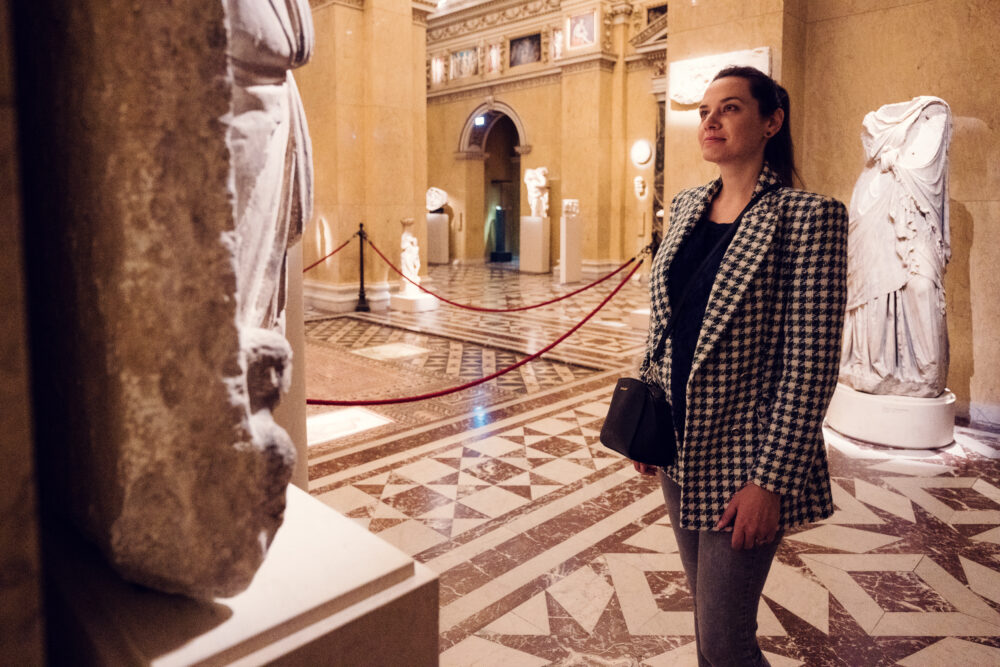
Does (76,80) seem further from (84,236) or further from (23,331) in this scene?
(23,331)

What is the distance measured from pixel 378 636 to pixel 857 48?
6199 mm

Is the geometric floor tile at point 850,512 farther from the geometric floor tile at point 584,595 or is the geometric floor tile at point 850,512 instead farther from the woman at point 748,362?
the woman at point 748,362

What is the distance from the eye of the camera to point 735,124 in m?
1.54

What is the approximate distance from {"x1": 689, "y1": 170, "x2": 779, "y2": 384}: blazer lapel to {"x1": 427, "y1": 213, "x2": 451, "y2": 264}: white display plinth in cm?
1884

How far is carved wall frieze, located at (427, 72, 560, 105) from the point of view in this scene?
18000 millimetres

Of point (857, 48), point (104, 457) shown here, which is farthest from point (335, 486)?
point (857, 48)

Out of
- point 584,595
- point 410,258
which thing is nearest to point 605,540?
point 584,595

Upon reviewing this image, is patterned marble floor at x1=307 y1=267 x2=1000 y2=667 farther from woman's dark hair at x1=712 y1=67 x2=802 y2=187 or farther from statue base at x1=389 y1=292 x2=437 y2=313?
statue base at x1=389 y1=292 x2=437 y2=313

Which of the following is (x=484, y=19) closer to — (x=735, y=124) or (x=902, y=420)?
(x=902, y=420)

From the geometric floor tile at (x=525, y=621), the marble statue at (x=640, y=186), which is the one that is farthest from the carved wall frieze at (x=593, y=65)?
the geometric floor tile at (x=525, y=621)

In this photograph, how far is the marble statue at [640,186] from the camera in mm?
15664

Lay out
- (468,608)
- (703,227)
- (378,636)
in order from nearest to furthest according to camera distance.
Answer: (378,636) → (703,227) → (468,608)

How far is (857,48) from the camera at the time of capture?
5.61 meters

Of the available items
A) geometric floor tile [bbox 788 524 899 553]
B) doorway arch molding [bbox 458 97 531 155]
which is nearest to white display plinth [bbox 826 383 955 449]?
geometric floor tile [bbox 788 524 899 553]
